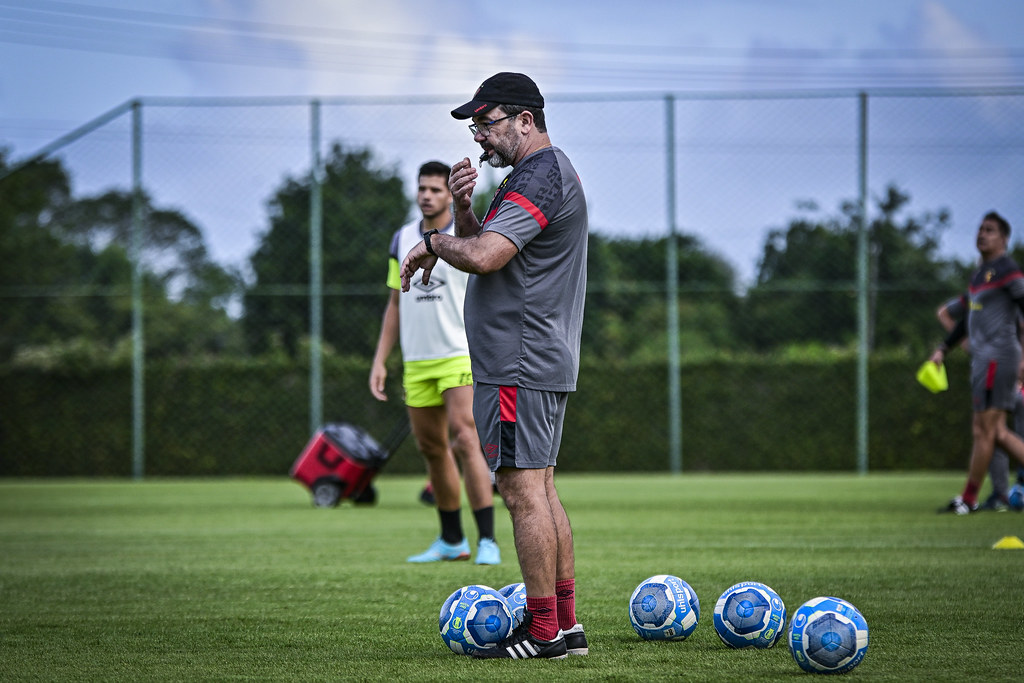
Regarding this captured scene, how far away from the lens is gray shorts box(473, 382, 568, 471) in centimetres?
379

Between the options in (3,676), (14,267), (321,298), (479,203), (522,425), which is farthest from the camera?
(479,203)

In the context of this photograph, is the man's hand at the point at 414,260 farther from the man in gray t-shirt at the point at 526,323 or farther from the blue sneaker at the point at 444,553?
the blue sneaker at the point at 444,553

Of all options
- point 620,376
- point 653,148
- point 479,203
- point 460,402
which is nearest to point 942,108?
point 653,148

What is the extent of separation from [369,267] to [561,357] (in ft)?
46.5

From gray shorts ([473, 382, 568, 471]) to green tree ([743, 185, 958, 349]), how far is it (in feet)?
44.7

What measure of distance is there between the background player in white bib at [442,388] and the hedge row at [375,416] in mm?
10199

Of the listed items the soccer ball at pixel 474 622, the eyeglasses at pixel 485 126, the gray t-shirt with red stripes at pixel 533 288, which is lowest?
the soccer ball at pixel 474 622

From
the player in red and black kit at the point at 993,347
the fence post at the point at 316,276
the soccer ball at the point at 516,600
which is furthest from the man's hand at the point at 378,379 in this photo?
the fence post at the point at 316,276

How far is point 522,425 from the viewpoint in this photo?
3.79m

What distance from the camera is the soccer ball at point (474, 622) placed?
3.84 meters

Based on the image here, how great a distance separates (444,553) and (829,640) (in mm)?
3486

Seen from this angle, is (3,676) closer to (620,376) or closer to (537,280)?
(537,280)

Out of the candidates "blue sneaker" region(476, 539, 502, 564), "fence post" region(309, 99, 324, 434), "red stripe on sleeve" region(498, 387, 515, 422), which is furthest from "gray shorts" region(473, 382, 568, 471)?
"fence post" region(309, 99, 324, 434)

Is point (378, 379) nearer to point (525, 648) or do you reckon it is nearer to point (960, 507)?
point (525, 648)
